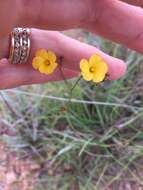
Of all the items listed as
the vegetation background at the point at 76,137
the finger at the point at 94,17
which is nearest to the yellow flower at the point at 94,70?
the finger at the point at 94,17

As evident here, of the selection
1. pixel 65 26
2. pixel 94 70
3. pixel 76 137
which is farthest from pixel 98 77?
pixel 76 137

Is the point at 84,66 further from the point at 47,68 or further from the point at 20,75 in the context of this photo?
the point at 20,75

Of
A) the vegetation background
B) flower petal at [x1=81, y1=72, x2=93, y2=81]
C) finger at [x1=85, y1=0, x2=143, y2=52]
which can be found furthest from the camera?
the vegetation background

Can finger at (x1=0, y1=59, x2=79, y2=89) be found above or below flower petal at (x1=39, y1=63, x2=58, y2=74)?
below

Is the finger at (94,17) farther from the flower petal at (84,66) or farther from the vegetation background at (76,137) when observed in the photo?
the vegetation background at (76,137)

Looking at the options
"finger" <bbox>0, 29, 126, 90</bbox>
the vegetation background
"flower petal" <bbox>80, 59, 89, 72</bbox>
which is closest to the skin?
"finger" <bbox>0, 29, 126, 90</bbox>

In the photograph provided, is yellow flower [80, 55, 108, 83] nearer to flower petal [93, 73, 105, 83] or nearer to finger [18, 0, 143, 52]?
flower petal [93, 73, 105, 83]

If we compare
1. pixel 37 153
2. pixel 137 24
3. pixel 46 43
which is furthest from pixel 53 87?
pixel 137 24

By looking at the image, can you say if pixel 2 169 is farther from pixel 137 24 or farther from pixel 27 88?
pixel 137 24
